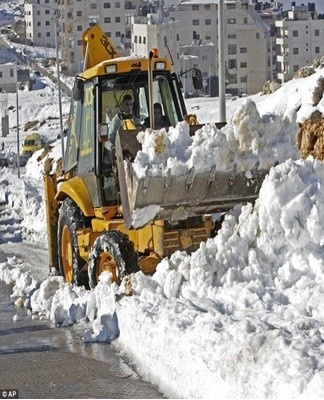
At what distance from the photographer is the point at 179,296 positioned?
37.1 feet

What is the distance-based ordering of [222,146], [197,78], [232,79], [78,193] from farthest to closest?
[232,79], [197,78], [78,193], [222,146]

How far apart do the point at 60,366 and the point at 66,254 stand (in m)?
4.41

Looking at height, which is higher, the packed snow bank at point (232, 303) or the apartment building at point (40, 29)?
the apartment building at point (40, 29)

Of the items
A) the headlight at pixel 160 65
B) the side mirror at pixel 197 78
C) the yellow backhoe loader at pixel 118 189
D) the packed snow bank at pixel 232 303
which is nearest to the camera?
the packed snow bank at pixel 232 303

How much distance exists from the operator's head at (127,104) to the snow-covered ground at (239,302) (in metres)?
1.99

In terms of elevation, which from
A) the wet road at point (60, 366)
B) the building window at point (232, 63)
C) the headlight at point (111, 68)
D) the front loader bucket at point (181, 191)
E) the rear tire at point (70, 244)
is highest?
the headlight at point (111, 68)

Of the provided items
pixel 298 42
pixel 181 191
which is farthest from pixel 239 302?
pixel 298 42

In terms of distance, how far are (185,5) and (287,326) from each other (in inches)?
3797

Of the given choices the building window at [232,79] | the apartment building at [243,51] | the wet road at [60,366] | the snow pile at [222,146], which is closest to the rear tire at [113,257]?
the wet road at [60,366]

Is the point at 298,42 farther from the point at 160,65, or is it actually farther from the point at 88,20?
the point at 160,65

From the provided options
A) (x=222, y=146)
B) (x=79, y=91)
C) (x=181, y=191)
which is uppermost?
(x=79, y=91)

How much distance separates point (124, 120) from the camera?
1334 cm

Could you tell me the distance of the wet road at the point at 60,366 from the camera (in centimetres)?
970

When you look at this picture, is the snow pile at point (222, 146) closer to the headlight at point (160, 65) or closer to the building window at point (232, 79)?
the headlight at point (160, 65)
